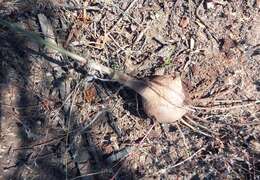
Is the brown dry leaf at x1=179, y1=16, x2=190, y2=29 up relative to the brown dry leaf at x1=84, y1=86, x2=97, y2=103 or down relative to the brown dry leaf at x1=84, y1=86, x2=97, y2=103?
up

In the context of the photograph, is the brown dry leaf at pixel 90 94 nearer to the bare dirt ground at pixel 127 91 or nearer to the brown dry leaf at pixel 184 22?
the bare dirt ground at pixel 127 91

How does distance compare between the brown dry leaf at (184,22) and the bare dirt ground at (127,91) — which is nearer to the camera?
the bare dirt ground at (127,91)

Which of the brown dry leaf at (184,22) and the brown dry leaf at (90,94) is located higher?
the brown dry leaf at (184,22)

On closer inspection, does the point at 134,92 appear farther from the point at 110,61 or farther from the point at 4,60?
the point at 4,60

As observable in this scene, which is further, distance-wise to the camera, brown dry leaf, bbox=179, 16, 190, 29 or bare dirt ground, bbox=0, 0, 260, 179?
brown dry leaf, bbox=179, 16, 190, 29

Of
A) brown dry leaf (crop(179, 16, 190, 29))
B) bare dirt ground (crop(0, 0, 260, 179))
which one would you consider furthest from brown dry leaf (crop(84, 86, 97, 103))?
brown dry leaf (crop(179, 16, 190, 29))

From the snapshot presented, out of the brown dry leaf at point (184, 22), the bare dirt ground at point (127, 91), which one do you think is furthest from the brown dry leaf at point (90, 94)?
the brown dry leaf at point (184, 22)

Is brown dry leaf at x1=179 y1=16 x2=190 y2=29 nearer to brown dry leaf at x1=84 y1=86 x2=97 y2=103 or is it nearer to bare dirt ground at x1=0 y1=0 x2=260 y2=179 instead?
bare dirt ground at x1=0 y1=0 x2=260 y2=179
